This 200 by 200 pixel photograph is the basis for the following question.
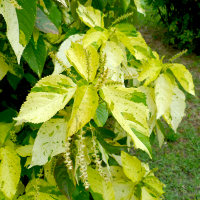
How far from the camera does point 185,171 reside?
2424mm

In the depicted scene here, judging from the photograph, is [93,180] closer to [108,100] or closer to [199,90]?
[108,100]

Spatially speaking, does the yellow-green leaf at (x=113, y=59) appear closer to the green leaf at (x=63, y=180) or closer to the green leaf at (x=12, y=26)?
the green leaf at (x=12, y=26)

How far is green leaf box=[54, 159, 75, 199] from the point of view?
0.78 meters

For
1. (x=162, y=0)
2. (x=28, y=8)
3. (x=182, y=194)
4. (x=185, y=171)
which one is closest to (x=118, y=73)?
(x=28, y=8)

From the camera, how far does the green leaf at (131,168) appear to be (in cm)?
95

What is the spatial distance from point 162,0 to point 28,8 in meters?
4.12

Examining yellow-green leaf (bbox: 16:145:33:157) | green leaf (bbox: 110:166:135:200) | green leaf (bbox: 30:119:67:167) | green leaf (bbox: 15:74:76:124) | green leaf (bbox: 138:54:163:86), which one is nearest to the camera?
green leaf (bbox: 15:74:76:124)

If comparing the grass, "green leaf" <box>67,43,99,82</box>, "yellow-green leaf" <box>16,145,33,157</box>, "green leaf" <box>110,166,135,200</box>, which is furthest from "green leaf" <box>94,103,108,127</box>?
the grass

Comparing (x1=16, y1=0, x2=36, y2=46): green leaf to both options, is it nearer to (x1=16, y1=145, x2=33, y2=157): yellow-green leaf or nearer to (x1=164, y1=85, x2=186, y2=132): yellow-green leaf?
(x1=16, y1=145, x2=33, y2=157): yellow-green leaf

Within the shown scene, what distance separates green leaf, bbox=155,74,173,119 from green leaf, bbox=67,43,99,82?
30 centimetres

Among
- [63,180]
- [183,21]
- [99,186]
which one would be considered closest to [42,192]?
[63,180]

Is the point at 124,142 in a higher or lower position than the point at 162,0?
higher

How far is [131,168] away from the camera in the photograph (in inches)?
37.7

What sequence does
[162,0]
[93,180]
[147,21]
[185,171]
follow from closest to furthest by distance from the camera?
[93,180] < [185,171] < [162,0] < [147,21]
